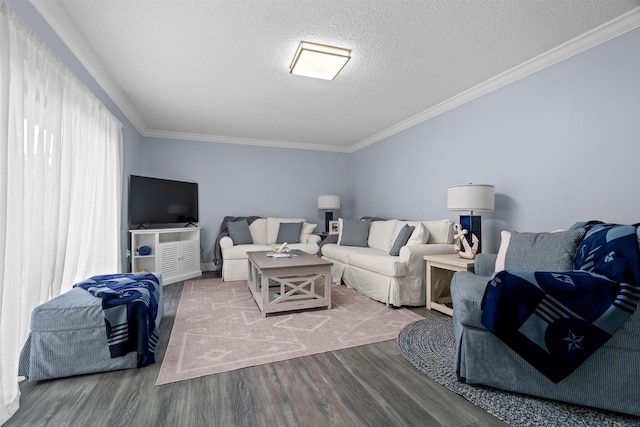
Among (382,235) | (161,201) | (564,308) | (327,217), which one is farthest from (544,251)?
(161,201)

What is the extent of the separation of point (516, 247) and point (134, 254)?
14.6ft

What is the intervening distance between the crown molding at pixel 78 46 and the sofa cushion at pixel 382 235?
3805 millimetres

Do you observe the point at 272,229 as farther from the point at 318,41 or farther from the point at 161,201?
the point at 318,41

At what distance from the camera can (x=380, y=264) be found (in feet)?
11.3

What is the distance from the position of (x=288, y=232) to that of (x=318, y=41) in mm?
3428

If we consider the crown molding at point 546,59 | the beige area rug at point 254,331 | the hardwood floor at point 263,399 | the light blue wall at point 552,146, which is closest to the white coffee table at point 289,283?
the beige area rug at point 254,331

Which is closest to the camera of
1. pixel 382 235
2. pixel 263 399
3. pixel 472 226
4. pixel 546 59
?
pixel 263 399

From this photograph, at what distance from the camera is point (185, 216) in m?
5.12

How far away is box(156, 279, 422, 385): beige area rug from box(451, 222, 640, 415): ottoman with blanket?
0.91m

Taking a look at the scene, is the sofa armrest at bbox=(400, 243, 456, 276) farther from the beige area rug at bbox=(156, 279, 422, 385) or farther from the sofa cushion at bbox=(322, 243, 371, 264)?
the sofa cushion at bbox=(322, 243, 371, 264)

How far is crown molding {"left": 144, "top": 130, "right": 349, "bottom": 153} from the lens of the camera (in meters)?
5.25

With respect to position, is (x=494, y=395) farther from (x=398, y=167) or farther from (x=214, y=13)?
(x=398, y=167)

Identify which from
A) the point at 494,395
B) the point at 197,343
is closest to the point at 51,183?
the point at 197,343

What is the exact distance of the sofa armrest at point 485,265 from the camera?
2.44m
